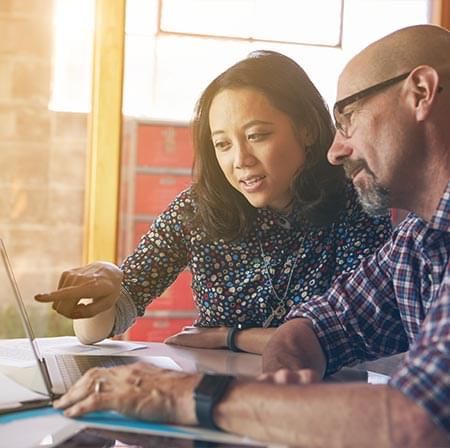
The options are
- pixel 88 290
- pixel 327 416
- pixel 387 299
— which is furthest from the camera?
pixel 88 290

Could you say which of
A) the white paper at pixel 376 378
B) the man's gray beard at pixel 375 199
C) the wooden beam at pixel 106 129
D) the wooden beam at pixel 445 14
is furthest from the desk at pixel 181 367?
the wooden beam at pixel 445 14

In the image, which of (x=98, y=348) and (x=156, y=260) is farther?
(x=156, y=260)

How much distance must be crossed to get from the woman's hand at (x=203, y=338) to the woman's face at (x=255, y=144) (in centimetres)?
32

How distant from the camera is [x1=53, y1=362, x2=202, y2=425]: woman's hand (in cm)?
92

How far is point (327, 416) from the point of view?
811 mm

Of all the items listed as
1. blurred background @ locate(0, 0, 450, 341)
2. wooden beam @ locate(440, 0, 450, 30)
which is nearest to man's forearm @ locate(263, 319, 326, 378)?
blurred background @ locate(0, 0, 450, 341)

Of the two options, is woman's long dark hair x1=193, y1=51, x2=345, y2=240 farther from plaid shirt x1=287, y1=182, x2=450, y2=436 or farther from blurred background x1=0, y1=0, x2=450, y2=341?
blurred background x1=0, y1=0, x2=450, y2=341

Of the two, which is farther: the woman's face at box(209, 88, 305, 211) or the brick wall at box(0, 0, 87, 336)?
the brick wall at box(0, 0, 87, 336)

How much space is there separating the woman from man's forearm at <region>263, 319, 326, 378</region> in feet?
0.74

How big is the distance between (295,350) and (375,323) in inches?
8.1

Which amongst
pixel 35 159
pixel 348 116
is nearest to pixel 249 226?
pixel 348 116

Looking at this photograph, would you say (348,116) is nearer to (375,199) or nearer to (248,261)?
(375,199)

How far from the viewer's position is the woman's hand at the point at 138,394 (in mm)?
920

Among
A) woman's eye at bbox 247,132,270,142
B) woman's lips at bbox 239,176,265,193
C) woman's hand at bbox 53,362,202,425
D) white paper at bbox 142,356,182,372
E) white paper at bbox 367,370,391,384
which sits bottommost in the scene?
white paper at bbox 142,356,182,372
